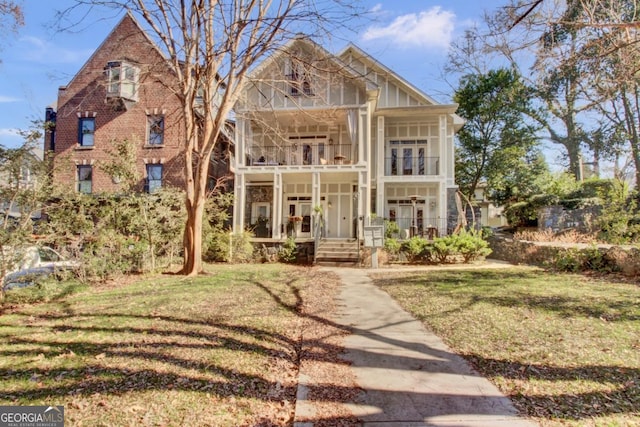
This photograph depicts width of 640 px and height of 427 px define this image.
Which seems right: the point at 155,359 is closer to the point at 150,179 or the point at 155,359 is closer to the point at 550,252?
the point at 550,252

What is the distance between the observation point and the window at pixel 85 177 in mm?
19391

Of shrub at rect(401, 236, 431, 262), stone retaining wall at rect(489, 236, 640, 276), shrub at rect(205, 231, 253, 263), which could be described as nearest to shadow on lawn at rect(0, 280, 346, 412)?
shrub at rect(205, 231, 253, 263)

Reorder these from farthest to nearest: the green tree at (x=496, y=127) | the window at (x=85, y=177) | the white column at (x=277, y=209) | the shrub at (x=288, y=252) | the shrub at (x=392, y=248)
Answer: the green tree at (x=496, y=127)
the window at (x=85, y=177)
the white column at (x=277, y=209)
the shrub at (x=288, y=252)
the shrub at (x=392, y=248)

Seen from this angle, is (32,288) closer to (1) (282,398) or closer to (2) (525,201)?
(1) (282,398)

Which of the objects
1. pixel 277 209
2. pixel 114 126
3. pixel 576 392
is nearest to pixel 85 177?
pixel 114 126

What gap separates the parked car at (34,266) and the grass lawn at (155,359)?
50 cm

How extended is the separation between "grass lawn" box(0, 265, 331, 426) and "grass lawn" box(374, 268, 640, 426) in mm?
2080

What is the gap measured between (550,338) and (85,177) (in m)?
22.0

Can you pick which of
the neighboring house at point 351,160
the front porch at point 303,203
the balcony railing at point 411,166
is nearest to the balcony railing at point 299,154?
the neighboring house at point 351,160

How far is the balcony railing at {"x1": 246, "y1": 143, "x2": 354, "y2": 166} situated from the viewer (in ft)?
62.4

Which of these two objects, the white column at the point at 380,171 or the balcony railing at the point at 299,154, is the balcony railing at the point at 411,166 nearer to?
the white column at the point at 380,171

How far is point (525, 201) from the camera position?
21734 mm

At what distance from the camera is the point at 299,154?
64.3ft

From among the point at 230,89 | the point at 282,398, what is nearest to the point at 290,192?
the point at 230,89
